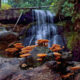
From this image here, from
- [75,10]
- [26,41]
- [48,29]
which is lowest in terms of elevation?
[26,41]

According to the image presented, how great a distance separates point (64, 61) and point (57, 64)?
723 millimetres

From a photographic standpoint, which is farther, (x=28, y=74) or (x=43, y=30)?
(x=43, y=30)

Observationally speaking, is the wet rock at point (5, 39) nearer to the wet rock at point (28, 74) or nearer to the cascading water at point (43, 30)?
the cascading water at point (43, 30)

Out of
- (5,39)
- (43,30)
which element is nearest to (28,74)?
(5,39)

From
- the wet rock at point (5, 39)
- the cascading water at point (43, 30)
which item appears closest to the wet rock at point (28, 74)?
the wet rock at point (5, 39)

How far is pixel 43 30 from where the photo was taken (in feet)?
37.0

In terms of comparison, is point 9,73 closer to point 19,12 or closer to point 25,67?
point 25,67

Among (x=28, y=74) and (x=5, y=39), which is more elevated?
(x=5, y=39)

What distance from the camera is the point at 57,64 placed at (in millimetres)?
3594

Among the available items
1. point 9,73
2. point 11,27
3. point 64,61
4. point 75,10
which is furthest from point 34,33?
point 9,73

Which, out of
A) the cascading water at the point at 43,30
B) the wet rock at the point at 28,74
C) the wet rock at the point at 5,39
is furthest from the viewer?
the cascading water at the point at 43,30

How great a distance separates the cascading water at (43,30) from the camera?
31.8 feet

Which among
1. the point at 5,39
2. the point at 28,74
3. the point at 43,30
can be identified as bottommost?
the point at 28,74

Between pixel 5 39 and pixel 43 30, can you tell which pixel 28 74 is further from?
pixel 43 30
